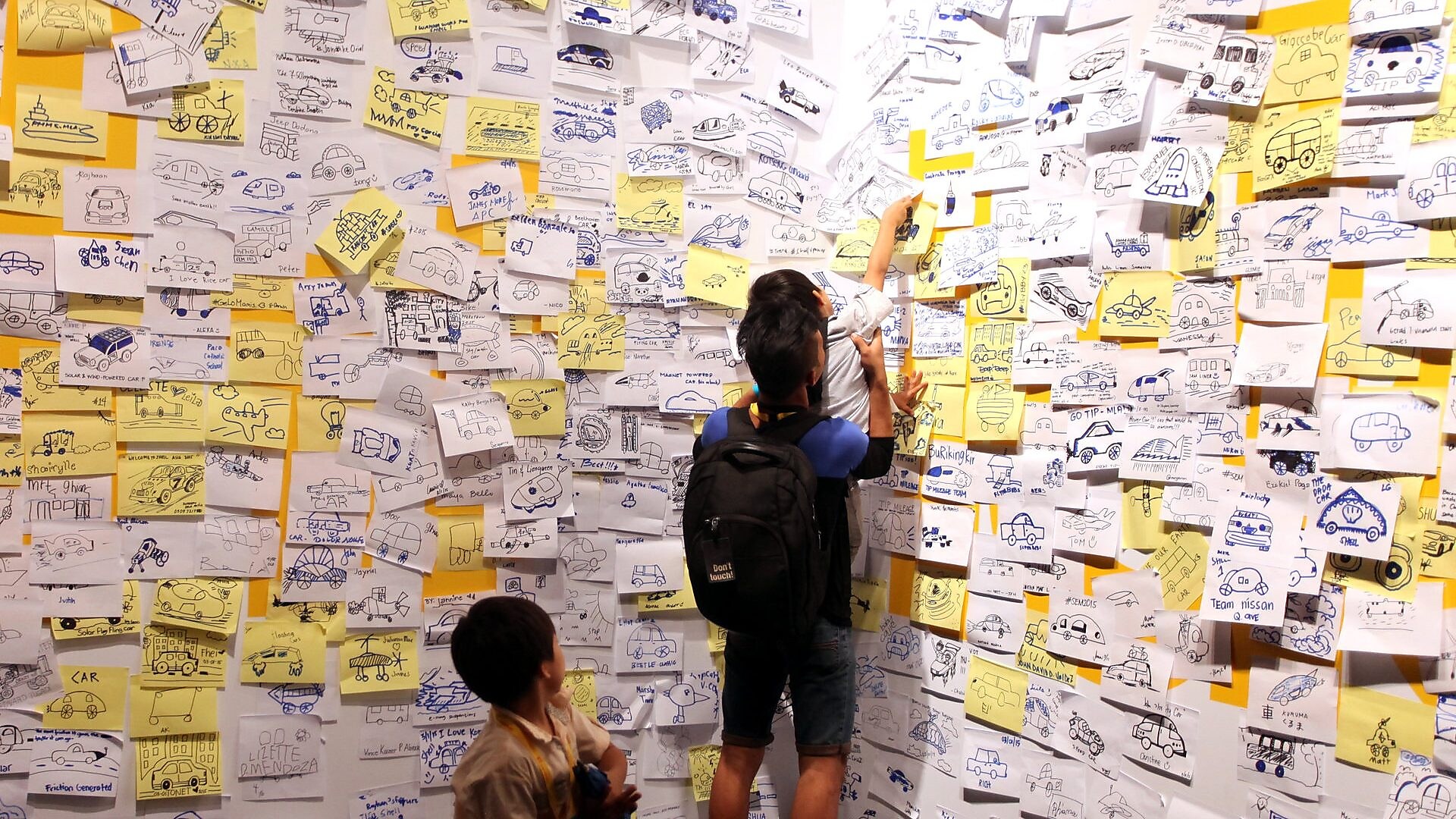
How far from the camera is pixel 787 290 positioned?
6.35 ft

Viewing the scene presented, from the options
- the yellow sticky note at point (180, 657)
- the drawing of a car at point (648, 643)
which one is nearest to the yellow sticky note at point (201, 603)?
the yellow sticky note at point (180, 657)

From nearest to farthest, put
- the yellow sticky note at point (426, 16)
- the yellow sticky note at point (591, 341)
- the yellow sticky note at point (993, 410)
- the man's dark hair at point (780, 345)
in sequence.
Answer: the man's dark hair at point (780, 345) → the yellow sticky note at point (993, 410) → the yellow sticky note at point (426, 16) → the yellow sticky note at point (591, 341)

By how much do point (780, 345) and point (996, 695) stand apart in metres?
0.88

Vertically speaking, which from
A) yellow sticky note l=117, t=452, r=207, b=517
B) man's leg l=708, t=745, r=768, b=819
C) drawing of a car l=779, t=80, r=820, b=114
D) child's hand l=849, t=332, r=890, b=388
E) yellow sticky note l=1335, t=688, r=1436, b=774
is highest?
drawing of a car l=779, t=80, r=820, b=114

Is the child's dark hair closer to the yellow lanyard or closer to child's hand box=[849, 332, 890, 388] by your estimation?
the yellow lanyard

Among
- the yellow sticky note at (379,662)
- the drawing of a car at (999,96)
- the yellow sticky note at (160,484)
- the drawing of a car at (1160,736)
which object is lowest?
the yellow sticky note at (379,662)

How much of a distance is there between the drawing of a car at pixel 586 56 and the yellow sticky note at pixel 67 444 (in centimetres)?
130

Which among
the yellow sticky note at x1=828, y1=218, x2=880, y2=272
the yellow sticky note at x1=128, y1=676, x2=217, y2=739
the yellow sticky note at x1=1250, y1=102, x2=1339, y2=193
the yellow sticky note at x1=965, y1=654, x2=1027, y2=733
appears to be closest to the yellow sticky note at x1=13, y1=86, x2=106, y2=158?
the yellow sticky note at x1=128, y1=676, x2=217, y2=739

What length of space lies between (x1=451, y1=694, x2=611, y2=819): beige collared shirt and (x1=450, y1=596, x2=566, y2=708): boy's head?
5 centimetres

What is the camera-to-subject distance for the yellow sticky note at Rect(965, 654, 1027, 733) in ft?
6.64

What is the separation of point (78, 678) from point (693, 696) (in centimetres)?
136

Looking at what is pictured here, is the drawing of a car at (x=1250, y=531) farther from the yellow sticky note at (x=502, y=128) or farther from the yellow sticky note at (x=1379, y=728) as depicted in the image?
the yellow sticky note at (x=502, y=128)

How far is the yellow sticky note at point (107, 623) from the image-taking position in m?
2.17

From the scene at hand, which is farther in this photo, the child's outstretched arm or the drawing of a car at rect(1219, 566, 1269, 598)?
the child's outstretched arm
